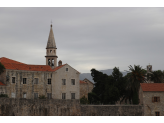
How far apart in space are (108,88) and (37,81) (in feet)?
55.6

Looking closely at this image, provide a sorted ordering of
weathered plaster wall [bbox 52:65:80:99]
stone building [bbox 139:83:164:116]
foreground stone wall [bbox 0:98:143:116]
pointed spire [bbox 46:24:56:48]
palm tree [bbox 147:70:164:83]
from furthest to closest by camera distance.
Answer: pointed spire [bbox 46:24:56:48]
palm tree [bbox 147:70:164:83]
weathered plaster wall [bbox 52:65:80:99]
stone building [bbox 139:83:164:116]
foreground stone wall [bbox 0:98:143:116]

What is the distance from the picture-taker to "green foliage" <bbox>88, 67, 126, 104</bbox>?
67.8 m

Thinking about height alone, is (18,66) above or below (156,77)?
above

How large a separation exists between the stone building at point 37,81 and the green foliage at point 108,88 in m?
6.67

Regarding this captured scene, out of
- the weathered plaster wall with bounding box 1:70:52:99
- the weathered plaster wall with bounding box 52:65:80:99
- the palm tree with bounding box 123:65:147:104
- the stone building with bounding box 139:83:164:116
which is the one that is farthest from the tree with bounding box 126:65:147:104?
the weathered plaster wall with bounding box 1:70:52:99

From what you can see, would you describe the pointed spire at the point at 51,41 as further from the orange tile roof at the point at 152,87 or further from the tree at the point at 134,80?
the orange tile roof at the point at 152,87

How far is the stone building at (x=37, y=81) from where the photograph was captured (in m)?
62.2

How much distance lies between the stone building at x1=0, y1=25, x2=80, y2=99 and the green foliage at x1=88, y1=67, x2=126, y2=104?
6670 mm

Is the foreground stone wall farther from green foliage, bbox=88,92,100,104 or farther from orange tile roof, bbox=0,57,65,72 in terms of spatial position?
green foliage, bbox=88,92,100,104

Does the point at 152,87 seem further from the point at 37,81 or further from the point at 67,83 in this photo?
the point at 37,81

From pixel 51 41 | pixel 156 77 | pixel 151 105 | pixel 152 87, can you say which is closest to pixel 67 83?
pixel 51 41

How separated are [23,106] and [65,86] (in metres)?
14.2

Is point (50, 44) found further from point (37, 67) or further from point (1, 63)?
point (1, 63)

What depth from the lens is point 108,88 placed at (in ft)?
229
